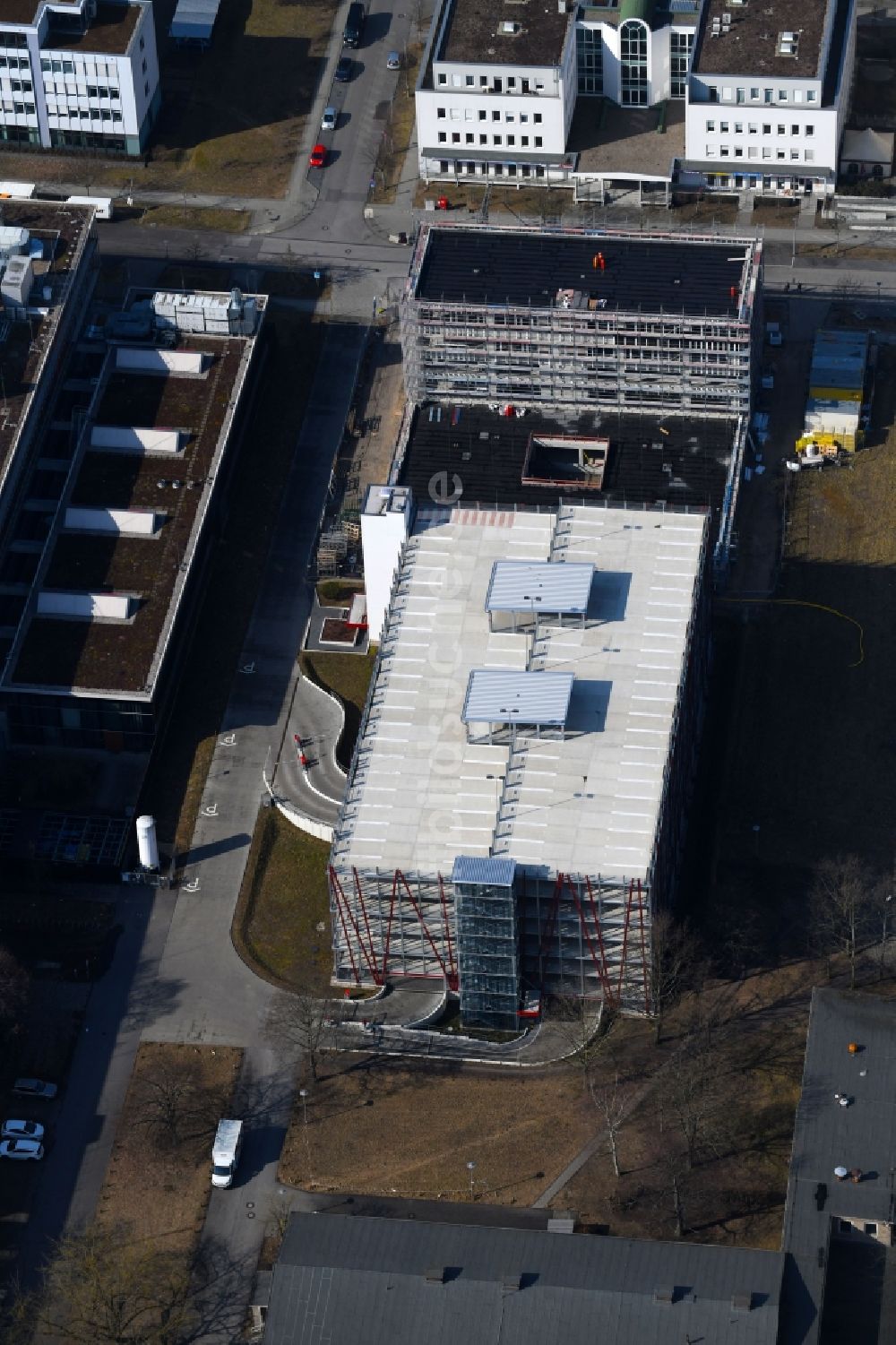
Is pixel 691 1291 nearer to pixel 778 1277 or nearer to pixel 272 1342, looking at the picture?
pixel 778 1277

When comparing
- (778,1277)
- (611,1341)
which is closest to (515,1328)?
(611,1341)

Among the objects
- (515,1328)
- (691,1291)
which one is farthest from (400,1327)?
(691,1291)

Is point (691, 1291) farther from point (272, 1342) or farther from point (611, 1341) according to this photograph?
point (272, 1342)

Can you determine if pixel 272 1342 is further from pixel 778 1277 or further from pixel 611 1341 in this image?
pixel 778 1277

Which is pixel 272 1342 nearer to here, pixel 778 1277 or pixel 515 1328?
pixel 515 1328

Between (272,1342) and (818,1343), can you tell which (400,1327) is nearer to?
(272,1342)
